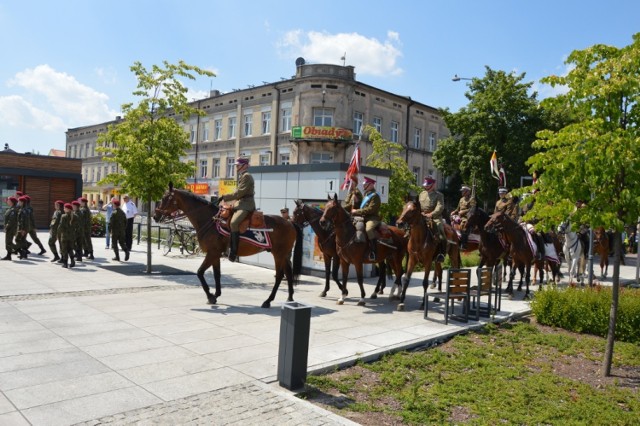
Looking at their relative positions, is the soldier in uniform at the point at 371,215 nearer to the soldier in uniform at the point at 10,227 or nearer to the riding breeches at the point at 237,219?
the riding breeches at the point at 237,219

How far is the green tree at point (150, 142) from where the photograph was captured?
14742 mm

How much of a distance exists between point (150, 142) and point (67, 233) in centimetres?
395

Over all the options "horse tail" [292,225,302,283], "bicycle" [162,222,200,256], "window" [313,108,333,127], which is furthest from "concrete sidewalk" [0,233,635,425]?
"window" [313,108,333,127]

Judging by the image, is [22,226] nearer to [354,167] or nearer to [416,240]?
[354,167]

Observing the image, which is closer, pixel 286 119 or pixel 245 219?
pixel 245 219

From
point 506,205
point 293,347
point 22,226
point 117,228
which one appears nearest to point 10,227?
point 22,226

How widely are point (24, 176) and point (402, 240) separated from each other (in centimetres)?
2735

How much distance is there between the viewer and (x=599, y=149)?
6621mm

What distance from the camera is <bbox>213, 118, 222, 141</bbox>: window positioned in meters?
46.5

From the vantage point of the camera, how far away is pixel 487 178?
34438mm

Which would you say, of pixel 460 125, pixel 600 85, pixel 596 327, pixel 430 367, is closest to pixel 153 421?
pixel 430 367

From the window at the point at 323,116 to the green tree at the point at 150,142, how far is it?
23334 mm

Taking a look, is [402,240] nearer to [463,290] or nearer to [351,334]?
[463,290]

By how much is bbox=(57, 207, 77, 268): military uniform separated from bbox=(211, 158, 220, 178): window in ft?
103
